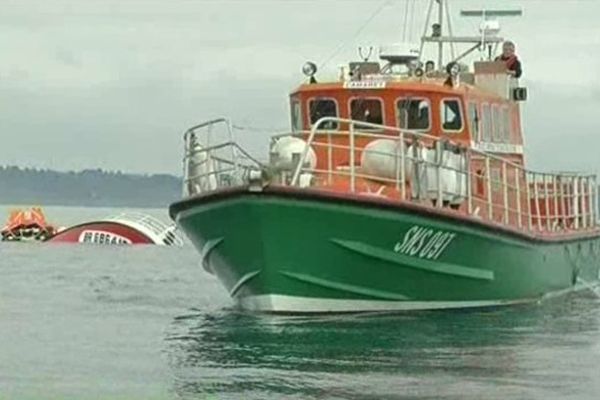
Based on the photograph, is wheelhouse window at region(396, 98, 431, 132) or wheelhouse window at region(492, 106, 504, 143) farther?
wheelhouse window at region(492, 106, 504, 143)

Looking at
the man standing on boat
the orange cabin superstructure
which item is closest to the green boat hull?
the orange cabin superstructure

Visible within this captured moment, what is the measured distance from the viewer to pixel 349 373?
43.1 feet

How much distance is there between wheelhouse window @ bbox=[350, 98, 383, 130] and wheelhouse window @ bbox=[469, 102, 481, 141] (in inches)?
44.9

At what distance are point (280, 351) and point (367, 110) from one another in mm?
6168

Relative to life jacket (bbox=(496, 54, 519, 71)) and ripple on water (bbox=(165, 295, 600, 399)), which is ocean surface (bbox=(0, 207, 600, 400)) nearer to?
ripple on water (bbox=(165, 295, 600, 399))

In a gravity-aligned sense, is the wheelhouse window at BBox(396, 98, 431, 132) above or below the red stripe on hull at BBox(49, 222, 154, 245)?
below

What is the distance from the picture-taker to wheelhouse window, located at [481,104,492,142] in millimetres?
20980

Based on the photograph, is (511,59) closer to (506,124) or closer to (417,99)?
(506,124)

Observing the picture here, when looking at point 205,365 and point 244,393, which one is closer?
point 244,393

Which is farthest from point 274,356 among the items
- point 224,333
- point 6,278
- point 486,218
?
point 6,278

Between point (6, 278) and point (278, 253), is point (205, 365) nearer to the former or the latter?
point (278, 253)

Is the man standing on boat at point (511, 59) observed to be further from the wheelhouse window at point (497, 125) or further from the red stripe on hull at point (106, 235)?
the red stripe on hull at point (106, 235)

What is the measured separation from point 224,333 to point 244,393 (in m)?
4.69

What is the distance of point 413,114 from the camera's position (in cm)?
2017
